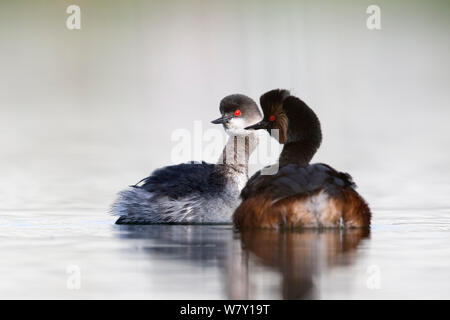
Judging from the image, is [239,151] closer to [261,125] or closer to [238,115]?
[238,115]

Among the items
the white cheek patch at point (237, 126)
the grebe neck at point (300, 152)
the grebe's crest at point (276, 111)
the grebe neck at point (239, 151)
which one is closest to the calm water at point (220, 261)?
the grebe neck at point (300, 152)

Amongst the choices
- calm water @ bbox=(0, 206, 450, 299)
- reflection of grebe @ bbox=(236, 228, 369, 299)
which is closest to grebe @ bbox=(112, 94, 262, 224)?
calm water @ bbox=(0, 206, 450, 299)

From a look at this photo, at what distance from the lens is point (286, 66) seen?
957 inches

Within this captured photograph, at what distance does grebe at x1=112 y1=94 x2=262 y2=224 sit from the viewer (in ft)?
38.4

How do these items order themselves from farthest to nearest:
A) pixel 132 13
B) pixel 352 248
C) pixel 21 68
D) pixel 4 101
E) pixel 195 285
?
pixel 132 13 < pixel 21 68 < pixel 4 101 < pixel 352 248 < pixel 195 285

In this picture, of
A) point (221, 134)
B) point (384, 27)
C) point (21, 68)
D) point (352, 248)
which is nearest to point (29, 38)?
point (21, 68)

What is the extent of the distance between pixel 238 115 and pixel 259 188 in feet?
6.86

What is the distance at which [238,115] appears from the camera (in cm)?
1260

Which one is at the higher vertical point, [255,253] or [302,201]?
[302,201]

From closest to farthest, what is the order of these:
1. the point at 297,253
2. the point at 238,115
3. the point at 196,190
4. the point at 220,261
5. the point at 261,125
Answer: the point at 220,261 → the point at 297,253 → the point at 196,190 → the point at 261,125 → the point at 238,115

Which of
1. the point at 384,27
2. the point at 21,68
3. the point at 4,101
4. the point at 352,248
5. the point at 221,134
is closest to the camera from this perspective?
the point at 352,248

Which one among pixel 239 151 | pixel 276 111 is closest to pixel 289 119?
pixel 276 111
